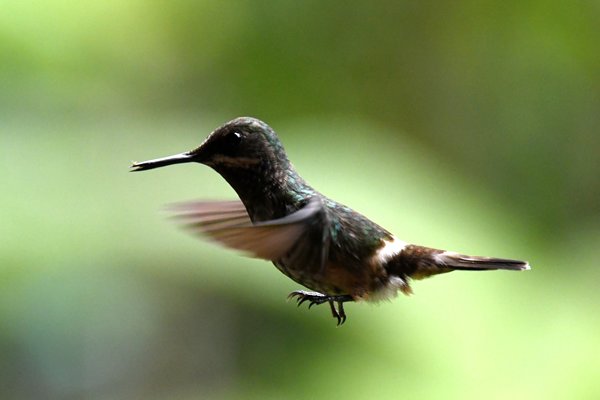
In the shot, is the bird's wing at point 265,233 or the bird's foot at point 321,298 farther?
Result: the bird's foot at point 321,298

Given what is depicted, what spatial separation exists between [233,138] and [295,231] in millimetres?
180

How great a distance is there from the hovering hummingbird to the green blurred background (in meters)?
0.45

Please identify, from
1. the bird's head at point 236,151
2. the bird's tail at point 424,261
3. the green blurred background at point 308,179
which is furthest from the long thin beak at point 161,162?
the green blurred background at point 308,179

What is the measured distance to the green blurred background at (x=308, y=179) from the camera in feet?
6.34

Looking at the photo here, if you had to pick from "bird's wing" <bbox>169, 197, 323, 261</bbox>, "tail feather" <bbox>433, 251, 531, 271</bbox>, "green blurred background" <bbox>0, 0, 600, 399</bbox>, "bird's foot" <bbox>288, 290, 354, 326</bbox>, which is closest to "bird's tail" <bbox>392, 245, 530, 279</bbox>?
"tail feather" <bbox>433, 251, 531, 271</bbox>

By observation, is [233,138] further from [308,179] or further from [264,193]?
[308,179]

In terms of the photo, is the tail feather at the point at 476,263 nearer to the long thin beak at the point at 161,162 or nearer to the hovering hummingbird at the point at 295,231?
the hovering hummingbird at the point at 295,231

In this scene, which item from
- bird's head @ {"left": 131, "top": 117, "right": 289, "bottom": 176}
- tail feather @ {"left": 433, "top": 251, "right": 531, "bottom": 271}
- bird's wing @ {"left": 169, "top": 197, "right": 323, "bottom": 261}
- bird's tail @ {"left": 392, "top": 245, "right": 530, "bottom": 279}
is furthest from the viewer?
bird's tail @ {"left": 392, "top": 245, "right": 530, "bottom": 279}

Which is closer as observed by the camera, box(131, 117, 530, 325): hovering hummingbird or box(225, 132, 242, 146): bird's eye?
box(131, 117, 530, 325): hovering hummingbird

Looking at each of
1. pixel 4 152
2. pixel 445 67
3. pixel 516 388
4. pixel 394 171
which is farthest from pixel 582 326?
pixel 4 152

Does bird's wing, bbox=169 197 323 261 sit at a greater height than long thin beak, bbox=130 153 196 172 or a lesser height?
lesser

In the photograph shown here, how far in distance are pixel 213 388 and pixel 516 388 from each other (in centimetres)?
142

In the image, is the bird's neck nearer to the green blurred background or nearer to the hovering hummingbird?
the hovering hummingbird

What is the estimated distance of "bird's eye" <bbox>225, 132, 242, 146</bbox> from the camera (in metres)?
0.90
